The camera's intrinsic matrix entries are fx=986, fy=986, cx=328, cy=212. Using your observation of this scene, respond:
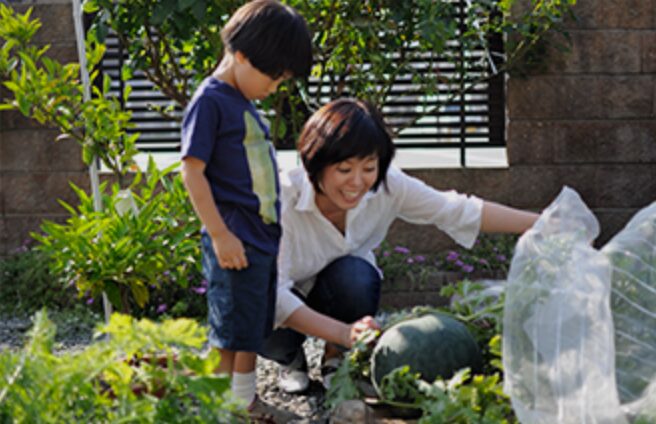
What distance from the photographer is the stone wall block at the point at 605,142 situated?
5.09 m

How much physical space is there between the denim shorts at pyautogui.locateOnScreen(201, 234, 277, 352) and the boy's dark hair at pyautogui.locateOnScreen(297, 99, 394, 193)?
30cm

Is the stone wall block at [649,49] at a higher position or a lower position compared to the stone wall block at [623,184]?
higher

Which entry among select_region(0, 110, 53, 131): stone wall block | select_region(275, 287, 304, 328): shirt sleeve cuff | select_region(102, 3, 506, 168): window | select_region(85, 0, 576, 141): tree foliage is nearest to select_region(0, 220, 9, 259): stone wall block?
select_region(0, 110, 53, 131): stone wall block

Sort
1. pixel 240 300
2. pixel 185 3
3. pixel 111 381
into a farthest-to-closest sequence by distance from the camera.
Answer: pixel 185 3, pixel 240 300, pixel 111 381

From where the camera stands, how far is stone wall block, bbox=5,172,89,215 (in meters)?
5.08

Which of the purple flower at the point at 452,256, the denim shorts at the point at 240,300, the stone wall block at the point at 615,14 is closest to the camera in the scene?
Result: the denim shorts at the point at 240,300

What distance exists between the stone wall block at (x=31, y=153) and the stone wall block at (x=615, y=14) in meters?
2.68

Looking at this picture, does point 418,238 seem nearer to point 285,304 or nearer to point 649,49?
point 649,49

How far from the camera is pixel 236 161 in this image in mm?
2533

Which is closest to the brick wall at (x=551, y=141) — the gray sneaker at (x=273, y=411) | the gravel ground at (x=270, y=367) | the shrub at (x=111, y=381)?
the gravel ground at (x=270, y=367)

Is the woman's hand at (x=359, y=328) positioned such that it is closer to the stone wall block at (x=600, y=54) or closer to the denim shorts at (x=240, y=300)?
the denim shorts at (x=240, y=300)

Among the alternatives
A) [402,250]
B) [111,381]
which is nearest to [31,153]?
[402,250]

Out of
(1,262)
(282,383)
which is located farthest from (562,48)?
(1,262)

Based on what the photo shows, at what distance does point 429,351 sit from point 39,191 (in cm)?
335
